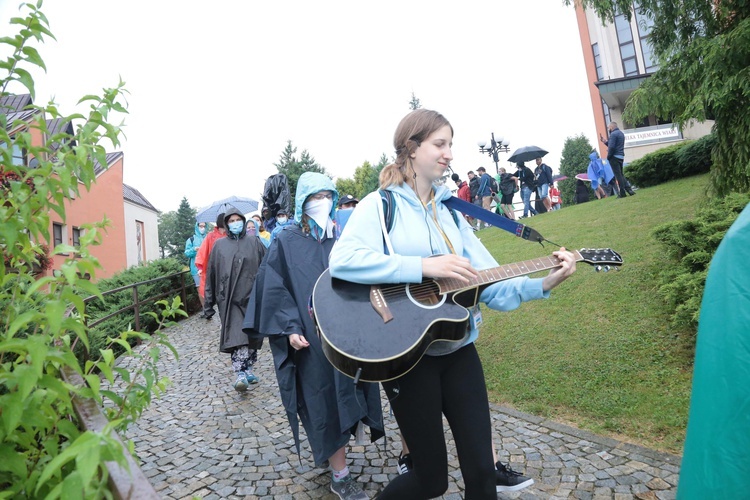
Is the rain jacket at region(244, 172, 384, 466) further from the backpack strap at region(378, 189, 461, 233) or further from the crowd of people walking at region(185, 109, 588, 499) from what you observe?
the backpack strap at region(378, 189, 461, 233)

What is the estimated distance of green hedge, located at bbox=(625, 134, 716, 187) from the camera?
14453 mm

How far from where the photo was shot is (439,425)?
2.31 m

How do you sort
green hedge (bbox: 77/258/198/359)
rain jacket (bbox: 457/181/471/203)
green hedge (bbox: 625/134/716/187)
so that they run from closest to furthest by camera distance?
green hedge (bbox: 77/258/198/359), green hedge (bbox: 625/134/716/187), rain jacket (bbox: 457/181/471/203)

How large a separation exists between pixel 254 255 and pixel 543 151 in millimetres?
16954

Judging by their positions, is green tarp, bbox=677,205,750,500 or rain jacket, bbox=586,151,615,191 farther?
rain jacket, bbox=586,151,615,191

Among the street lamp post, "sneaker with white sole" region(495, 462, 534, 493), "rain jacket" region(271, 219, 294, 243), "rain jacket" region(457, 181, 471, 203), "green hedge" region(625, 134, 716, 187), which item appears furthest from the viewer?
the street lamp post

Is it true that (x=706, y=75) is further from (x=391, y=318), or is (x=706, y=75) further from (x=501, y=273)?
(x=391, y=318)

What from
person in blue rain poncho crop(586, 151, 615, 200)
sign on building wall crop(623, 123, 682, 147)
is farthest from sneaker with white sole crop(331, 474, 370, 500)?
sign on building wall crop(623, 123, 682, 147)

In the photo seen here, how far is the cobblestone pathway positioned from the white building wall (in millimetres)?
28932

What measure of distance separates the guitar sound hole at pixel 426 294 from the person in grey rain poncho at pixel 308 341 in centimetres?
108

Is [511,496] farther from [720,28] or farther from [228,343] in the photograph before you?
[720,28]

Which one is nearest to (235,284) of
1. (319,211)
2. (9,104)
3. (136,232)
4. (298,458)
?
(298,458)

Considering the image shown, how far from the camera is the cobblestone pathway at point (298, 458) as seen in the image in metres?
3.36

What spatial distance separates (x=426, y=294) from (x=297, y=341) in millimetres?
1333
